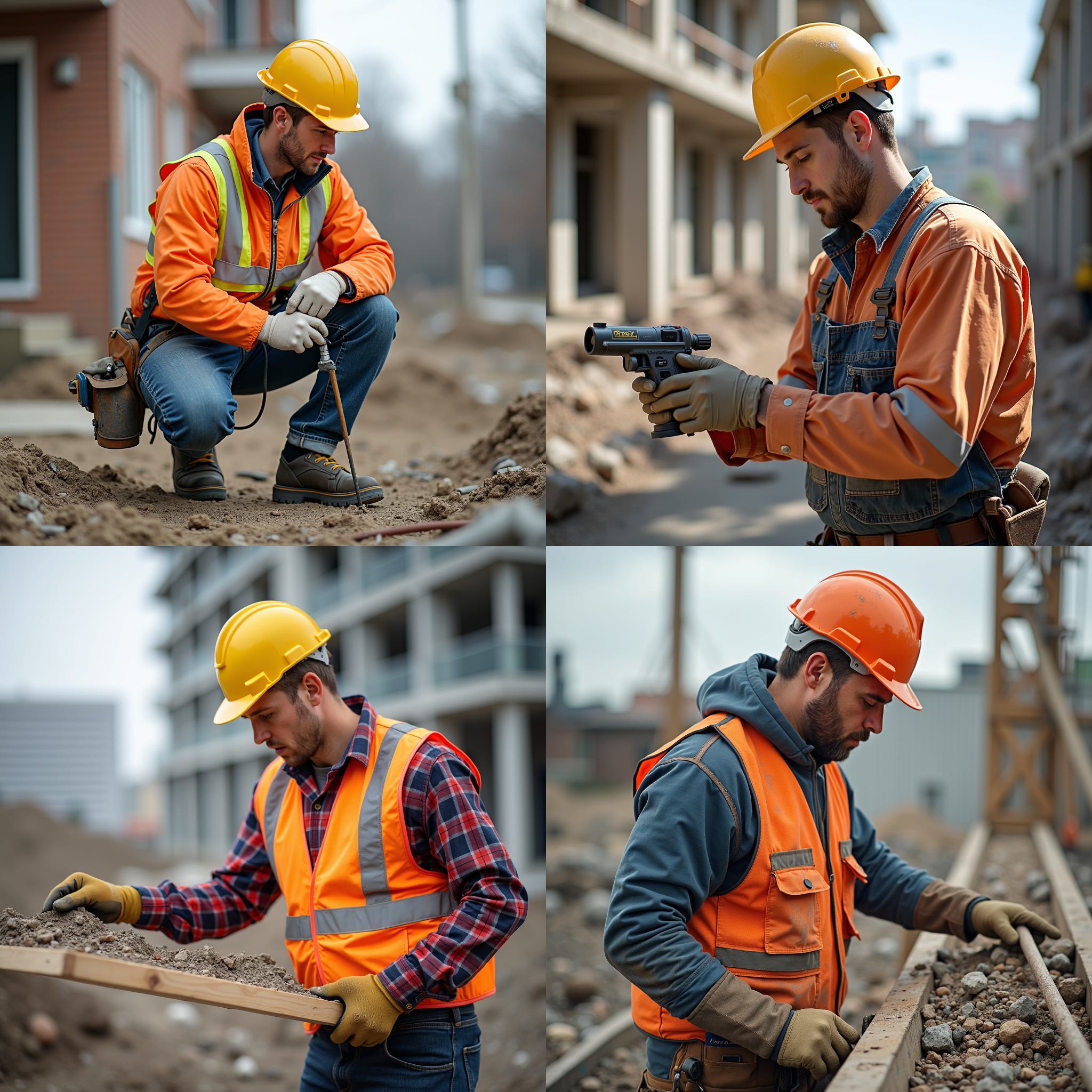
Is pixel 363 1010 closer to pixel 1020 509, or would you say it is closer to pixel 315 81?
pixel 1020 509

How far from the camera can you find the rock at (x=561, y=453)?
6.85m

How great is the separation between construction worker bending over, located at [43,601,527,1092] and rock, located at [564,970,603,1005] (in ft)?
16.2

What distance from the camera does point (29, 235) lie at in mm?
10125

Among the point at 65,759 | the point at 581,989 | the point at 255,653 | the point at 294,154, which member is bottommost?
the point at 65,759

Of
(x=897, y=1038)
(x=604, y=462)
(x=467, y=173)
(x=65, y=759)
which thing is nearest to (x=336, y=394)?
(x=897, y=1038)

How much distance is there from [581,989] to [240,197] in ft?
20.4

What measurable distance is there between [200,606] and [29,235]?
2617cm

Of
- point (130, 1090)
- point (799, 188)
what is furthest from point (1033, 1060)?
point (130, 1090)

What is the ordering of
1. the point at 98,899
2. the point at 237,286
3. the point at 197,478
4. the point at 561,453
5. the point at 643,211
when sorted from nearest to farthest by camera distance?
the point at 98,899, the point at 237,286, the point at 197,478, the point at 561,453, the point at 643,211

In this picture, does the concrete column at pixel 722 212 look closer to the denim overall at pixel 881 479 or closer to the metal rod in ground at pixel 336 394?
the metal rod in ground at pixel 336 394

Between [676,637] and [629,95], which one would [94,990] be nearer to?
[676,637]

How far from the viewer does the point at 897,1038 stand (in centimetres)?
A: 253

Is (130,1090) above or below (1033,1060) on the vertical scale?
below

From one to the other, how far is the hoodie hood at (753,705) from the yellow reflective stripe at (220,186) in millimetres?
2385
